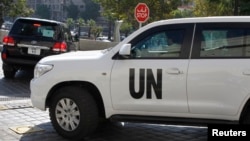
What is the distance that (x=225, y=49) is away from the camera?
5.30m

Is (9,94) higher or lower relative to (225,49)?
lower

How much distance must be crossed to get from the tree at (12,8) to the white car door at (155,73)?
23.6m

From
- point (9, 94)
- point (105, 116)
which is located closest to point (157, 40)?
point (105, 116)

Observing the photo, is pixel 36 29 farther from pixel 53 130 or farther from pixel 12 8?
pixel 12 8

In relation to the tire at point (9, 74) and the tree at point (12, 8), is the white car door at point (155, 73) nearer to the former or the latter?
the tire at point (9, 74)

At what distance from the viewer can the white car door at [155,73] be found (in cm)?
537

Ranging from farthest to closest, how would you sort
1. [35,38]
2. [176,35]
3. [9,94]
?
1. [35,38]
2. [9,94]
3. [176,35]

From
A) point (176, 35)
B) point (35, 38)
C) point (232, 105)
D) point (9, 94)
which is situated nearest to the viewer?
point (232, 105)

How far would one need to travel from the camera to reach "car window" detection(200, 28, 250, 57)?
17.2 ft

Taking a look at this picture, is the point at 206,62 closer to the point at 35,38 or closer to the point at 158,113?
the point at 158,113

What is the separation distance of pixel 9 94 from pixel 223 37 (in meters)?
5.46

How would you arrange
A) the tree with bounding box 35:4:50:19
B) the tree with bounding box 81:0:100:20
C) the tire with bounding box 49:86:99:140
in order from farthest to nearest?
1. the tree with bounding box 81:0:100:20
2. the tree with bounding box 35:4:50:19
3. the tire with bounding box 49:86:99:140
